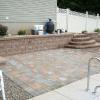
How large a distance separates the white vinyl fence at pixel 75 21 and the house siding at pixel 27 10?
84cm

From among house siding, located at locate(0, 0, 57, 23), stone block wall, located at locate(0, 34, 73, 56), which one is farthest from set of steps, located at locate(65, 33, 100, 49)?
house siding, located at locate(0, 0, 57, 23)

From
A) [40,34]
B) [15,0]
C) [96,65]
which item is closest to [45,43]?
[40,34]

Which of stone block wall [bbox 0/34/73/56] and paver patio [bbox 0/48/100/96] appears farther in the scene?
stone block wall [bbox 0/34/73/56]

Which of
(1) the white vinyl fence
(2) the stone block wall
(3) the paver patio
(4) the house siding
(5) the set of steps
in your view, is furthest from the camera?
(1) the white vinyl fence

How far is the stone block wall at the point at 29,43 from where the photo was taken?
7.84m

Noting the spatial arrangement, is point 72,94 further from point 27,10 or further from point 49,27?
point 27,10

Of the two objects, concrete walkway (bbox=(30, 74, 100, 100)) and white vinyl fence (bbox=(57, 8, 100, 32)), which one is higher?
white vinyl fence (bbox=(57, 8, 100, 32))

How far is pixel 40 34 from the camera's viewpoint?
9453 millimetres

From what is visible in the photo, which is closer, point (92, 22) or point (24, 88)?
point (24, 88)

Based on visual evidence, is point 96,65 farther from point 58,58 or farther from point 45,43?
point 45,43

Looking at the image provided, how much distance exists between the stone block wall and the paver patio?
0.44 metres

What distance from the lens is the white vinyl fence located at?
11866 mm

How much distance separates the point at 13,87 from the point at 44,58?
10.1 ft

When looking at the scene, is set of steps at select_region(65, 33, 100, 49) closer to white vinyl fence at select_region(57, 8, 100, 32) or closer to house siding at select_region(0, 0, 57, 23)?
white vinyl fence at select_region(57, 8, 100, 32)
